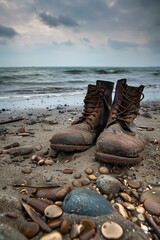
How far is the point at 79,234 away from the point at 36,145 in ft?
5.53

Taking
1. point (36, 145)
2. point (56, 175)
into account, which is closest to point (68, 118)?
point (36, 145)

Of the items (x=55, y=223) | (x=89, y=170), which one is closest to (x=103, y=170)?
(x=89, y=170)

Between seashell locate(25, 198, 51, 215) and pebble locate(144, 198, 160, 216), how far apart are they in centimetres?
64

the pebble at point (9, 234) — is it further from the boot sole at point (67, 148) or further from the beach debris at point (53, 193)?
the boot sole at point (67, 148)

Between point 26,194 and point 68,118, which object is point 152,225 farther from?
point 68,118

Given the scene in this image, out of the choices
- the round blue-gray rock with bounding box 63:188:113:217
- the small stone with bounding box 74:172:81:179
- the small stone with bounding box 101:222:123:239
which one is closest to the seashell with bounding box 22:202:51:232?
the round blue-gray rock with bounding box 63:188:113:217

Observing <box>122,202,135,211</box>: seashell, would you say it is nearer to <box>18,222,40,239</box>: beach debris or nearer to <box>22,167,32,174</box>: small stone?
<box>18,222,40,239</box>: beach debris

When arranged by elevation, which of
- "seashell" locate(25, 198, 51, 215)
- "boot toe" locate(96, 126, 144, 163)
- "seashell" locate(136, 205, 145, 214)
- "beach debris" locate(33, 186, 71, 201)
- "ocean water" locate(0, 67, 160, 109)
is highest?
"boot toe" locate(96, 126, 144, 163)

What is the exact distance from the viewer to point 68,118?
15.2ft

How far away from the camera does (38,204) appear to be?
1.42 m

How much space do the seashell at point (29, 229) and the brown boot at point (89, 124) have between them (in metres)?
1.06

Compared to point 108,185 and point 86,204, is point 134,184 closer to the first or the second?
point 108,185

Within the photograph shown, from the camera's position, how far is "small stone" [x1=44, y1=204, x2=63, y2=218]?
1.33 meters

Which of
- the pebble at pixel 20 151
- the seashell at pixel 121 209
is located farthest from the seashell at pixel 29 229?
the pebble at pixel 20 151
